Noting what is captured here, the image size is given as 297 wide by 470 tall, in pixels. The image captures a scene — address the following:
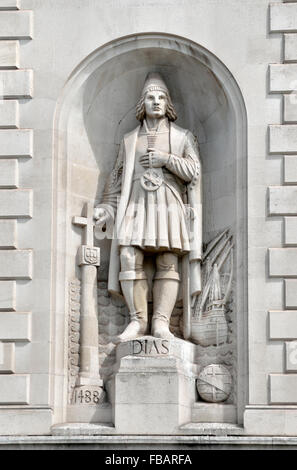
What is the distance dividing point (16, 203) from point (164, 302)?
2295 mm

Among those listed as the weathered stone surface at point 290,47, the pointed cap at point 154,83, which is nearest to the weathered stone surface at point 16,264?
the pointed cap at point 154,83

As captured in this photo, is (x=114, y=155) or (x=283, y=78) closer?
(x=283, y=78)

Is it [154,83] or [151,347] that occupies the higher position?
[154,83]

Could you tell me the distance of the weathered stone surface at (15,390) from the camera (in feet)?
68.0

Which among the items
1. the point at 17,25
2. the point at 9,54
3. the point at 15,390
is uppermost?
the point at 17,25

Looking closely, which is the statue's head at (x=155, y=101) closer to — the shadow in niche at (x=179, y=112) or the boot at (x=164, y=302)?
the shadow in niche at (x=179, y=112)

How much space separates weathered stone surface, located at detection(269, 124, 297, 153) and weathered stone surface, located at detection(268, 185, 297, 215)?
0.51 metres

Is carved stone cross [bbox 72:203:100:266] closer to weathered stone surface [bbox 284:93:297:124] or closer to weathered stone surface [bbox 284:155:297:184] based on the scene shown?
weathered stone surface [bbox 284:155:297:184]

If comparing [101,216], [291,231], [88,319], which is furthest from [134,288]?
[291,231]

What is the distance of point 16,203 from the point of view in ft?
69.9

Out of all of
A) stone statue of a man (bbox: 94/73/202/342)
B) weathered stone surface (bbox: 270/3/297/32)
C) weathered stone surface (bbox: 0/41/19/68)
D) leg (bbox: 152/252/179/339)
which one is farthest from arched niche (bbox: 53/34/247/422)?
weathered stone surface (bbox: 270/3/297/32)

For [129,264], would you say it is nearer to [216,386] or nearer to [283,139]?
[216,386]

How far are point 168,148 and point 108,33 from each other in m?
1.70

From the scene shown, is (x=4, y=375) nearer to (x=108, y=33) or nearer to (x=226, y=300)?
(x=226, y=300)
